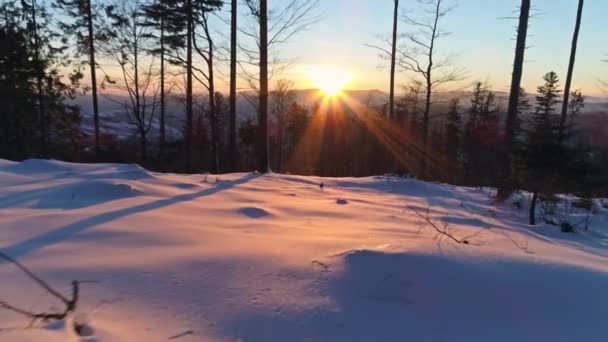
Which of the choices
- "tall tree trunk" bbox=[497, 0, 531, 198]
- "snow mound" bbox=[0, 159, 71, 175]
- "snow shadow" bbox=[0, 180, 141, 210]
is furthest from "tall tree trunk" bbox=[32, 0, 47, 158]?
"tall tree trunk" bbox=[497, 0, 531, 198]

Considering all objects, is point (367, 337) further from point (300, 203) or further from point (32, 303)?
point (300, 203)

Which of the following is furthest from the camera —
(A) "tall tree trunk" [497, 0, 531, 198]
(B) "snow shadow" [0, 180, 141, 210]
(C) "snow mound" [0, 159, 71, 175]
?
(A) "tall tree trunk" [497, 0, 531, 198]

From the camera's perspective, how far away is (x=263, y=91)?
29.8 feet

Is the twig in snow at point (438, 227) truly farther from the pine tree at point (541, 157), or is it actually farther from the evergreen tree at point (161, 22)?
the evergreen tree at point (161, 22)

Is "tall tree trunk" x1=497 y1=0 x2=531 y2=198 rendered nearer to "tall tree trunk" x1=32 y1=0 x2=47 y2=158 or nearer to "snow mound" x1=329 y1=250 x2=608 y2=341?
"snow mound" x1=329 y1=250 x2=608 y2=341

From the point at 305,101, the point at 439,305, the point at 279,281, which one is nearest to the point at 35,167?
the point at 279,281

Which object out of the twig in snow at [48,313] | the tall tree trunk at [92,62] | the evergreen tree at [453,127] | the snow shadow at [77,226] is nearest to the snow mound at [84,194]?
the snow shadow at [77,226]

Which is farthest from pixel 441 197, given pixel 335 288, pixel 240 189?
pixel 335 288

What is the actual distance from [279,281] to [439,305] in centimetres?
86

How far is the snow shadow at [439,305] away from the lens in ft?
5.70

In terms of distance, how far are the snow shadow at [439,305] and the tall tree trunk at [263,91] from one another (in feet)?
22.8

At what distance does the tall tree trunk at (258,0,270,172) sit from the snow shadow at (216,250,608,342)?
22.8ft

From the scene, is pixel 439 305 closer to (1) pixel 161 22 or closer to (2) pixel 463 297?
(2) pixel 463 297

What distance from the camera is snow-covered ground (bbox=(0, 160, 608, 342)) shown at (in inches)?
68.6
